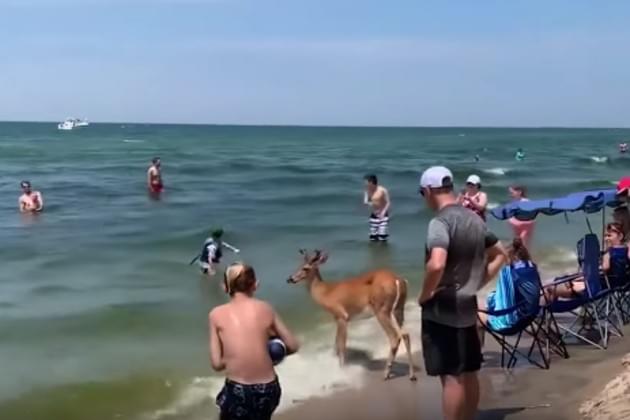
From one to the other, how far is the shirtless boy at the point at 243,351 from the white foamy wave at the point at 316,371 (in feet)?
9.53

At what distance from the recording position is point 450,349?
5.75 m

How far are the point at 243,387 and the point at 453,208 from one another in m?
1.69

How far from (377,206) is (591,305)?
8.54 meters

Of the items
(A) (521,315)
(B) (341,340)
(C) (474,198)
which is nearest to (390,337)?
(B) (341,340)

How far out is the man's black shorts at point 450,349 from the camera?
5.74 m

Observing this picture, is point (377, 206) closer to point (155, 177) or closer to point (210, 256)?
point (210, 256)

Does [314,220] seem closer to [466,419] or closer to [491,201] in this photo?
[491,201]

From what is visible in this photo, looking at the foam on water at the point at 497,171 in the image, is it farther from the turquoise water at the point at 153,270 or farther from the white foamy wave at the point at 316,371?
the white foamy wave at the point at 316,371

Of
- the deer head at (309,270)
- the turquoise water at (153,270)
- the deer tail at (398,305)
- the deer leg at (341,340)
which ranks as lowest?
the turquoise water at (153,270)

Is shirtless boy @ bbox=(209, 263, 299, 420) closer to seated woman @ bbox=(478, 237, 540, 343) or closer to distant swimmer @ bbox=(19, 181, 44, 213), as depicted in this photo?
seated woman @ bbox=(478, 237, 540, 343)

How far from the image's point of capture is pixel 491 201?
30.7m

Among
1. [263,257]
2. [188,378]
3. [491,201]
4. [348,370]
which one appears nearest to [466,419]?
[348,370]

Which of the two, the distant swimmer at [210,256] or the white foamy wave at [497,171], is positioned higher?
the distant swimmer at [210,256]

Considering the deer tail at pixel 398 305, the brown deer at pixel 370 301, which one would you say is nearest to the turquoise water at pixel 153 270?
the brown deer at pixel 370 301
